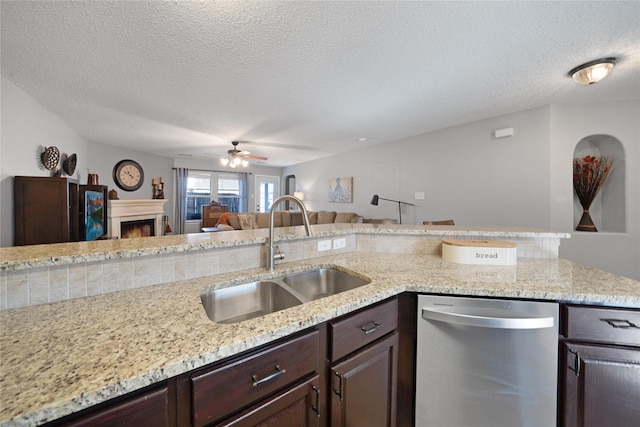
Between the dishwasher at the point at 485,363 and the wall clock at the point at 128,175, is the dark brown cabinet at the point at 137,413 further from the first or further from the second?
the wall clock at the point at 128,175

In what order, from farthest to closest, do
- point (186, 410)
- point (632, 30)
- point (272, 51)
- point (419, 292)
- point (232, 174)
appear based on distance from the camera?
point (232, 174)
point (272, 51)
point (632, 30)
point (419, 292)
point (186, 410)

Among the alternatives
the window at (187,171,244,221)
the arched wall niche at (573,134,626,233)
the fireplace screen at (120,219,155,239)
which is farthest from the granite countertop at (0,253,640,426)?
the window at (187,171,244,221)

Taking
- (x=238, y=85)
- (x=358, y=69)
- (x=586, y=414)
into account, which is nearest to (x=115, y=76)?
(x=238, y=85)

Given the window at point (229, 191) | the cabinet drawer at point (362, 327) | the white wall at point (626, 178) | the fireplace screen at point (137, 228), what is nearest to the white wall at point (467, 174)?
the white wall at point (626, 178)

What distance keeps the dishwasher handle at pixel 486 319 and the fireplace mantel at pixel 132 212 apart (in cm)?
538

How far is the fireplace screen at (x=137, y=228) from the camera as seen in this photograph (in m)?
4.91

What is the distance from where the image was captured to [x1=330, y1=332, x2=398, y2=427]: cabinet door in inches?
35.6

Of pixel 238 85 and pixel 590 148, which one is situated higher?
pixel 238 85

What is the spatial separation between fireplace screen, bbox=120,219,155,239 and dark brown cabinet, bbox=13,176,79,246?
8.17 feet

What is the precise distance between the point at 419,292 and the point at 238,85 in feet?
8.18

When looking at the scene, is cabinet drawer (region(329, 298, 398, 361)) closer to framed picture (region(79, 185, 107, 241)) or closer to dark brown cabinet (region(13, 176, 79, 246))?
dark brown cabinet (region(13, 176, 79, 246))

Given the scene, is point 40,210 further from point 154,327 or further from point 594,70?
point 594,70

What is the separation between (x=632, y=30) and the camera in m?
1.73

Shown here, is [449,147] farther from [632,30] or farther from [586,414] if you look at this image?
[586,414]
